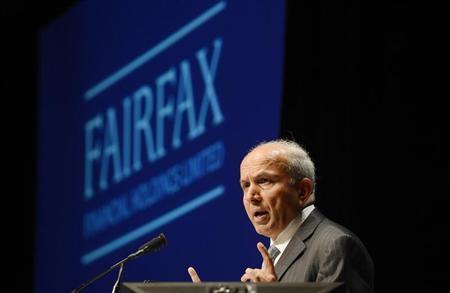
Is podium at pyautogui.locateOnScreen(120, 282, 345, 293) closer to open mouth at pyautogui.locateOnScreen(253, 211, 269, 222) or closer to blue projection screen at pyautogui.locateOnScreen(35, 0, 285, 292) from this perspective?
open mouth at pyautogui.locateOnScreen(253, 211, 269, 222)

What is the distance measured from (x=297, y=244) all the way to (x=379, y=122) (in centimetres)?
146

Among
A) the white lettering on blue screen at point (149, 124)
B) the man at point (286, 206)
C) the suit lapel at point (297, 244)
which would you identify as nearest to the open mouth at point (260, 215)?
the man at point (286, 206)

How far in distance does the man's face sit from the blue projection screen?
105 centimetres

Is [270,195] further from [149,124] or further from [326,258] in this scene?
[149,124]

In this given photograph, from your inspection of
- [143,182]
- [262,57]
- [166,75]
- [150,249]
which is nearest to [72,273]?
[143,182]

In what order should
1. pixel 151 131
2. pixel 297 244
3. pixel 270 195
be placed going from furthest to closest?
pixel 151 131
pixel 270 195
pixel 297 244

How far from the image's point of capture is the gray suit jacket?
3.00m

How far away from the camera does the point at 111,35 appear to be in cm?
593

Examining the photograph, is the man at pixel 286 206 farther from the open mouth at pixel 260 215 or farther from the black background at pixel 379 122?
the black background at pixel 379 122

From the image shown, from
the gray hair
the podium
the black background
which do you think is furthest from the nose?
the black background

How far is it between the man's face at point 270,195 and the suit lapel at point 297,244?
87 mm

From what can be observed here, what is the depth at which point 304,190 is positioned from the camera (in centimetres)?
346

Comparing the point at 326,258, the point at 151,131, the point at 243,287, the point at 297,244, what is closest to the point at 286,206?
the point at 297,244

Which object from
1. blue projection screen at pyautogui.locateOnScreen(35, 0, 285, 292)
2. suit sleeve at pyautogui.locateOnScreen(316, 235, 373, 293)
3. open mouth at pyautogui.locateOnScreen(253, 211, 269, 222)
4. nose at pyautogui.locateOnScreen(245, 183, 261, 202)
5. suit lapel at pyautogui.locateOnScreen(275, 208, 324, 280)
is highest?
blue projection screen at pyautogui.locateOnScreen(35, 0, 285, 292)
